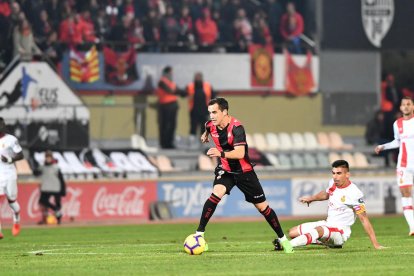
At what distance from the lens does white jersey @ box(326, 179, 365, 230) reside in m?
15.2

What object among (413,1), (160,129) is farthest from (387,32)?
(160,129)

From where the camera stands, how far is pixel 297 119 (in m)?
38.1

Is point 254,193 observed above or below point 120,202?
above

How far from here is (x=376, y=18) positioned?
127ft

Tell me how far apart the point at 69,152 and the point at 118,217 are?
10.0 ft

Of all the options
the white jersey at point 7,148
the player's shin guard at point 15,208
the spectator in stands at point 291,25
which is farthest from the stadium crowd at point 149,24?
the white jersey at point 7,148

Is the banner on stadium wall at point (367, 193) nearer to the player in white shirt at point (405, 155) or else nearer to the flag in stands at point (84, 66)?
the flag in stands at point (84, 66)


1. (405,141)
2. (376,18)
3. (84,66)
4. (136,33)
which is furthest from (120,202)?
(376,18)

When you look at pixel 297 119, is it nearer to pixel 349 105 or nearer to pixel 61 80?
pixel 349 105

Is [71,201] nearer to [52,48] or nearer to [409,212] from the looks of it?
[52,48]

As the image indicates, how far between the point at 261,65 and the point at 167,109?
3.93 m

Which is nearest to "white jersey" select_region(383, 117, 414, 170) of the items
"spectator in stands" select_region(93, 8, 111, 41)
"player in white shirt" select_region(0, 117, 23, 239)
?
"player in white shirt" select_region(0, 117, 23, 239)

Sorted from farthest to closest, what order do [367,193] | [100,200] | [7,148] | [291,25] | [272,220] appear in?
[291,25] < [367,193] < [100,200] < [7,148] < [272,220]

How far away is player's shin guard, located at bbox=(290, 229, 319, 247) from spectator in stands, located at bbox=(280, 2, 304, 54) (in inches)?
879
